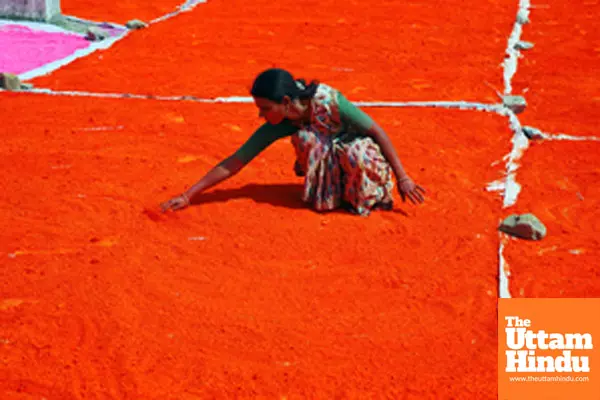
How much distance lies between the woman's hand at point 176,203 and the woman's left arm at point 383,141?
3.80ft

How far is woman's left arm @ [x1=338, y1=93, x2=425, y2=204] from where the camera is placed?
197 inches

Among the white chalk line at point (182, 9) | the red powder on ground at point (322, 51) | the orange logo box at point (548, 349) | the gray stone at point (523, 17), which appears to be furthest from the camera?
the white chalk line at point (182, 9)

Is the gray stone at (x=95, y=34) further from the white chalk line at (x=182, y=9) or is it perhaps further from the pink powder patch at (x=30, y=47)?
the white chalk line at (x=182, y=9)

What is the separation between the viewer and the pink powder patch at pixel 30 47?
9.04 m

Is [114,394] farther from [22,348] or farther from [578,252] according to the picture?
[578,252]

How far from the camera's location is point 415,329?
13.4 feet

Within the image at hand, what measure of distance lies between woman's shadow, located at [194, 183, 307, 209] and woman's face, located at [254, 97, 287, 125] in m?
0.68

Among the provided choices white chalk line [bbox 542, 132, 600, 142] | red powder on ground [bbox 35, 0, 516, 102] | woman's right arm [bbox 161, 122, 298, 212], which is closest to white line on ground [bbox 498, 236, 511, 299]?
woman's right arm [bbox 161, 122, 298, 212]

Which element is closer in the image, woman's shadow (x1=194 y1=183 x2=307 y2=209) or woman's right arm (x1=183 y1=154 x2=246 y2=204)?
woman's right arm (x1=183 y1=154 x2=246 y2=204)

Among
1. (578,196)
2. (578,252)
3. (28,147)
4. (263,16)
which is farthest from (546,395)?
(263,16)

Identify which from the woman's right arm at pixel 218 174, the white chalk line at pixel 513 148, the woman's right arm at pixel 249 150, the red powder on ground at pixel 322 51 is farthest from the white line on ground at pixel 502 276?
the red powder on ground at pixel 322 51

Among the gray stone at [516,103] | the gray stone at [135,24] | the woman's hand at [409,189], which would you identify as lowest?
the woman's hand at [409,189]

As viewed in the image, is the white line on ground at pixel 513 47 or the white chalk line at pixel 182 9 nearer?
the white line on ground at pixel 513 47

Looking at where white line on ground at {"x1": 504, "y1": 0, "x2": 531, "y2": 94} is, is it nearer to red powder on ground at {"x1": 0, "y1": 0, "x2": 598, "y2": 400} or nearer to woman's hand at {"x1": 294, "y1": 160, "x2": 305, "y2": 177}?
red powder on ground at {"x1": 0, "y1": 0, "x2": 598, "y2": 400}
